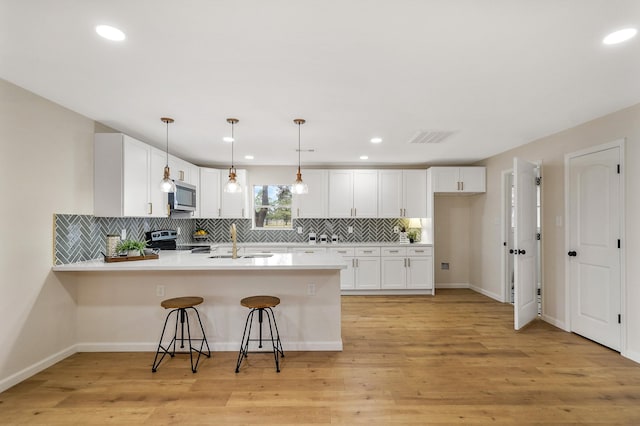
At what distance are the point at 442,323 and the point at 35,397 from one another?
4.11 meters

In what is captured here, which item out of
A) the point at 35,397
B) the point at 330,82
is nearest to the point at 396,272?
the point at 330,82

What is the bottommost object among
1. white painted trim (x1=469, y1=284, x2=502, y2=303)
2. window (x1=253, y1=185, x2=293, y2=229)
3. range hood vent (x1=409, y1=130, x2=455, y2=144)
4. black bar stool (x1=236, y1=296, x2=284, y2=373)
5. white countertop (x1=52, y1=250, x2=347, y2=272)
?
white painted trim (x1=469, y1=284, x2=502, y2=303)

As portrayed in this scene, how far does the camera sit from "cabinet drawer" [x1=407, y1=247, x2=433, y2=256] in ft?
17.7

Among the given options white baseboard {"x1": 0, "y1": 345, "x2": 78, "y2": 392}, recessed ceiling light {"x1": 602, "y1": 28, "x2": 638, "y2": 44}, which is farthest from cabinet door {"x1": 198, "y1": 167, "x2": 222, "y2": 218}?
recessed ceiling light {"x1": 602, "y1": 28, "x2": 638, "y2": 44}

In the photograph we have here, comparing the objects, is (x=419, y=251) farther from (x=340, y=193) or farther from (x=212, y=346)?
(x=212, y=346)

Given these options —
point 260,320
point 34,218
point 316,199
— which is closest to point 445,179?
point 316,199

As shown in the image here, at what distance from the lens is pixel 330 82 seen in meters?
2.35

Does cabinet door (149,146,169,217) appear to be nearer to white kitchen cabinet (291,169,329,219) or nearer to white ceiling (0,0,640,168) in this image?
white ceiling (0,0,640,168)

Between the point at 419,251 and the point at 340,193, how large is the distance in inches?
69.8

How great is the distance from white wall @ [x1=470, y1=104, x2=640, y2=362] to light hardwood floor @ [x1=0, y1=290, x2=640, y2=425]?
1.81 feet

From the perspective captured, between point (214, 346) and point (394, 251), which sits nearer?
point (214, 346)

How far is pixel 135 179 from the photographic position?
338cm

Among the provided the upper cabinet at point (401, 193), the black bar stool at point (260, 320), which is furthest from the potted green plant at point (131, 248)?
the upper cabinet at point (401, 193)

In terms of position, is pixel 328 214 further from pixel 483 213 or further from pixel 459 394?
pixel 459 394
